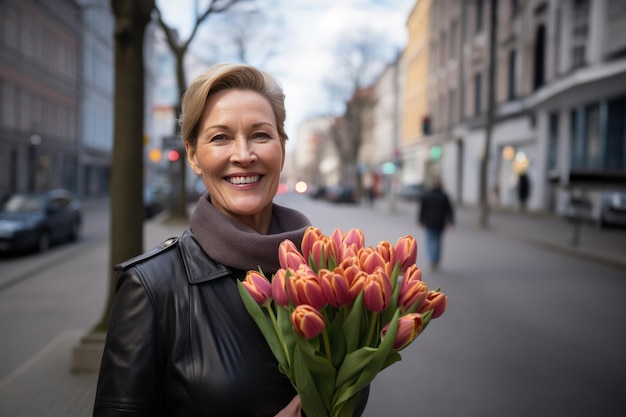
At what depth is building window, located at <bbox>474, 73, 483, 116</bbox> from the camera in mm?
39000

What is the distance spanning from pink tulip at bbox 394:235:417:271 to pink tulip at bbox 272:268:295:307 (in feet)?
0.91

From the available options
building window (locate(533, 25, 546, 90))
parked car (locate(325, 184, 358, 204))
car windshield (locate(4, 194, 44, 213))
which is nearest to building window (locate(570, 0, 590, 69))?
building window (locate(533, 25, 546, 90))

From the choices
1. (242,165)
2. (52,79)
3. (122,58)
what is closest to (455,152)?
(52,79)

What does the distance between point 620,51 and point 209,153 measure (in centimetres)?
2143

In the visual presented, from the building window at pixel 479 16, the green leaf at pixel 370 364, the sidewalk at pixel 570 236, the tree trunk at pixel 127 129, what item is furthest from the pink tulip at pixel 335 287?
the building window at pixel 479 16

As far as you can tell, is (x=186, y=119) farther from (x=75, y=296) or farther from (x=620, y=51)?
(x=620, y=51)

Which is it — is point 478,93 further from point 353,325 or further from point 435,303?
point 353,325

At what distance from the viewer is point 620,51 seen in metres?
19.9

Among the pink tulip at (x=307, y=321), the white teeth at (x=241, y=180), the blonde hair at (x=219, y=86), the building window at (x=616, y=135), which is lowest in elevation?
the pink tulip at (x=307, y=321)

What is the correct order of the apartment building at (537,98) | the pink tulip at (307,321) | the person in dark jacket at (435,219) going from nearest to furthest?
the pink tulip at (307,321) < the person in dark jacket at (435,219) < the apartment building at (537,98)

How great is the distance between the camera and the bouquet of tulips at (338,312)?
1242 millimetres

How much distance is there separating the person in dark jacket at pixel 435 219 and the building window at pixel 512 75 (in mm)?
22862

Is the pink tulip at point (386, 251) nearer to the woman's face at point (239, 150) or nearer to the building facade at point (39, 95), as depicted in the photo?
the woman's face at point (239, 150)

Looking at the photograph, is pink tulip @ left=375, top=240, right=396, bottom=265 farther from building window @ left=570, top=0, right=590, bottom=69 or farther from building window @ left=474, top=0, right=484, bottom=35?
building window @ left=474, top=0, right=484, bottom=35
